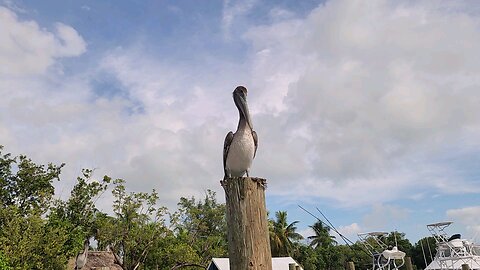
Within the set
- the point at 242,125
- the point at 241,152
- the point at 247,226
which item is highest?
the point at 242,125

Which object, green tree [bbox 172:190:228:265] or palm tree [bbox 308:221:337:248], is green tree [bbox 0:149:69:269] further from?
palm tree [bbox 308:221:337:248]

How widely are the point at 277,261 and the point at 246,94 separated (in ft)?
60.0

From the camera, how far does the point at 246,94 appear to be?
5000 mm

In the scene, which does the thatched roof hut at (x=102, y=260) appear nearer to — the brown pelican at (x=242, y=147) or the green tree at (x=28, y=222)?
the green tree at (x=28, y=222)

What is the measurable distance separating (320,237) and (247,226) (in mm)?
46192

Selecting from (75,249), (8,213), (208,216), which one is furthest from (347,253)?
(8,213)

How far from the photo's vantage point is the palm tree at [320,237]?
47906 millimetres

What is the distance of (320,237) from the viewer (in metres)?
48.0

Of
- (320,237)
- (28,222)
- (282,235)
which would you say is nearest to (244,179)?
(28,222)

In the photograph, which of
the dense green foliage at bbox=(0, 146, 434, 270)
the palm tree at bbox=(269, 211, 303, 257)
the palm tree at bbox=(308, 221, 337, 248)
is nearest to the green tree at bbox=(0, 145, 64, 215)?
the dense green foliage at bbox=(0, 146, 434, 270)

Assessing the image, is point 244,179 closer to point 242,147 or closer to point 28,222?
point 242,147

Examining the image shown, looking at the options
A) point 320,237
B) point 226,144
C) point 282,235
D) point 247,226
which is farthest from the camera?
point 320,237

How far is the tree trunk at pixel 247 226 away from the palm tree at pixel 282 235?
110 ft

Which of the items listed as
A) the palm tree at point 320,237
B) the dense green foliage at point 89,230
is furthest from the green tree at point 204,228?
the palm tree at point 320,237
